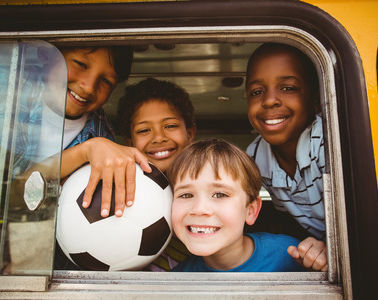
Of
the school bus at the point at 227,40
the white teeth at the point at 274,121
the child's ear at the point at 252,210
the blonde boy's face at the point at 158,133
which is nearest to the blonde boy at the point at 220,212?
the child's ear at the point at 252,210

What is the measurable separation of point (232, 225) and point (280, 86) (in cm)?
82

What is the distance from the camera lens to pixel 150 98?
2225 mm

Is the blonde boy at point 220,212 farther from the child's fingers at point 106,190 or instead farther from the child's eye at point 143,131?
the child's eye at point 143,131

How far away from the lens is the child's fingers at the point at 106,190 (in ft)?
4.30

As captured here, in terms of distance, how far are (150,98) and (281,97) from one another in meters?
0.87

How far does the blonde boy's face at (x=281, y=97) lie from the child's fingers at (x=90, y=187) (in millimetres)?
973

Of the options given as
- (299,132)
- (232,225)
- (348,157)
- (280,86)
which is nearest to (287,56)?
(280,86)

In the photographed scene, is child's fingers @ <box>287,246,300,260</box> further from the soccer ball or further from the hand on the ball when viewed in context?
the hand on the ball

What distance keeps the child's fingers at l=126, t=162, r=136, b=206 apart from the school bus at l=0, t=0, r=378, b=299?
0.27 meters

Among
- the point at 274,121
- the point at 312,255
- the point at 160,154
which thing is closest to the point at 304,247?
the point at 312,255

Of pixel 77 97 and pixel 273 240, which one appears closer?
pixel 273 240

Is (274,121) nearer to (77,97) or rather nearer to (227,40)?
(227,40)

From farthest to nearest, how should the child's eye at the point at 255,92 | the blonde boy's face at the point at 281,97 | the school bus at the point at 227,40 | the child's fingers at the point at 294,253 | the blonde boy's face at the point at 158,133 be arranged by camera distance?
1. the blonde boy's face at the point at 158,133
2. the child's eye at the point at 255,92
3. the blonde boy's face at the point at 281,97
4. the child's fingers at the point at 294,253
5. the school bus at the point at 227,40

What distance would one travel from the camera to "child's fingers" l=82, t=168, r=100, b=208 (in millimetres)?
1334
